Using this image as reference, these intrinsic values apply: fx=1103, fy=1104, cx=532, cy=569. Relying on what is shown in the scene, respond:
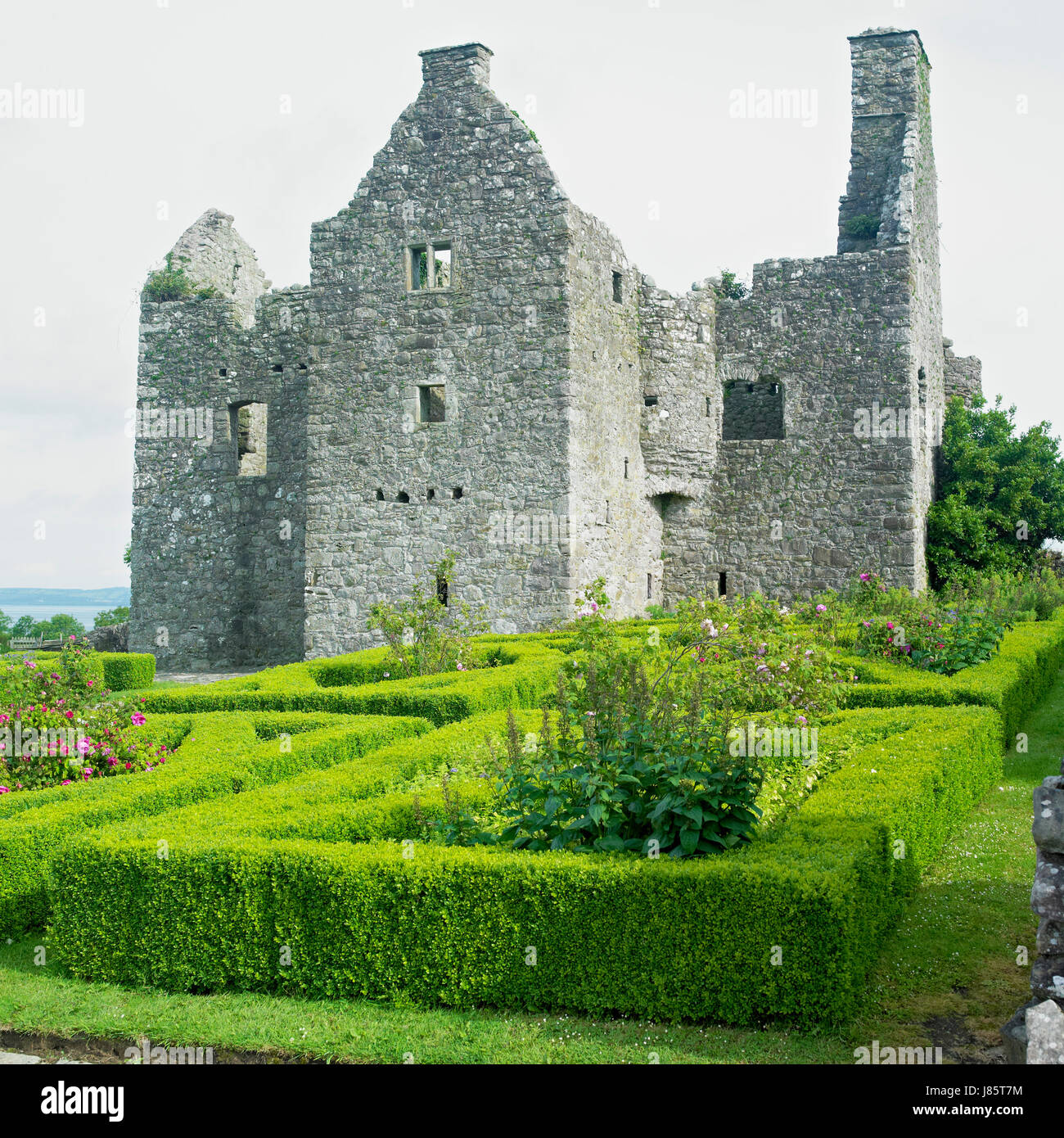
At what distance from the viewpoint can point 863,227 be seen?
65.9ft

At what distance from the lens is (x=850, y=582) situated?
1839 cm

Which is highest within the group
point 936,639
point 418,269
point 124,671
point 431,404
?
point 418,269

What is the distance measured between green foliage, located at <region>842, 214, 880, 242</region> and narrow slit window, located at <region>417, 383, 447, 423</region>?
8.47 meters

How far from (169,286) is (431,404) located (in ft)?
22.2

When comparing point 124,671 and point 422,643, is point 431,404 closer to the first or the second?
point 422,643

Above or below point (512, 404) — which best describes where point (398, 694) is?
below

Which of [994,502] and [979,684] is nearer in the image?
[979,684]

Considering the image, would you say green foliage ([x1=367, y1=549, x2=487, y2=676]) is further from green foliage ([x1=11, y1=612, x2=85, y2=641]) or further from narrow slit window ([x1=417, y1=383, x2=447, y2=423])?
green foliage ([x1=11, y1=612, x2=85, y2=641])

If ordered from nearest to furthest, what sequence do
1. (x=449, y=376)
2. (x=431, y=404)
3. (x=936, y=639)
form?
(x=936, y=639), (x=449, y=376), (x=431, y=404)

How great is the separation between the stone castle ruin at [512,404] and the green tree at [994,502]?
59 cm

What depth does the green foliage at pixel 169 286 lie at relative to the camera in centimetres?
2059

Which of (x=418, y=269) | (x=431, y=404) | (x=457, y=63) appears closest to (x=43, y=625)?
(x=431, y=404)

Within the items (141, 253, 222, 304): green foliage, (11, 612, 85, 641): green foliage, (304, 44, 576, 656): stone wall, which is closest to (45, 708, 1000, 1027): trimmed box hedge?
(304, 44, 576, 656): stone wall
